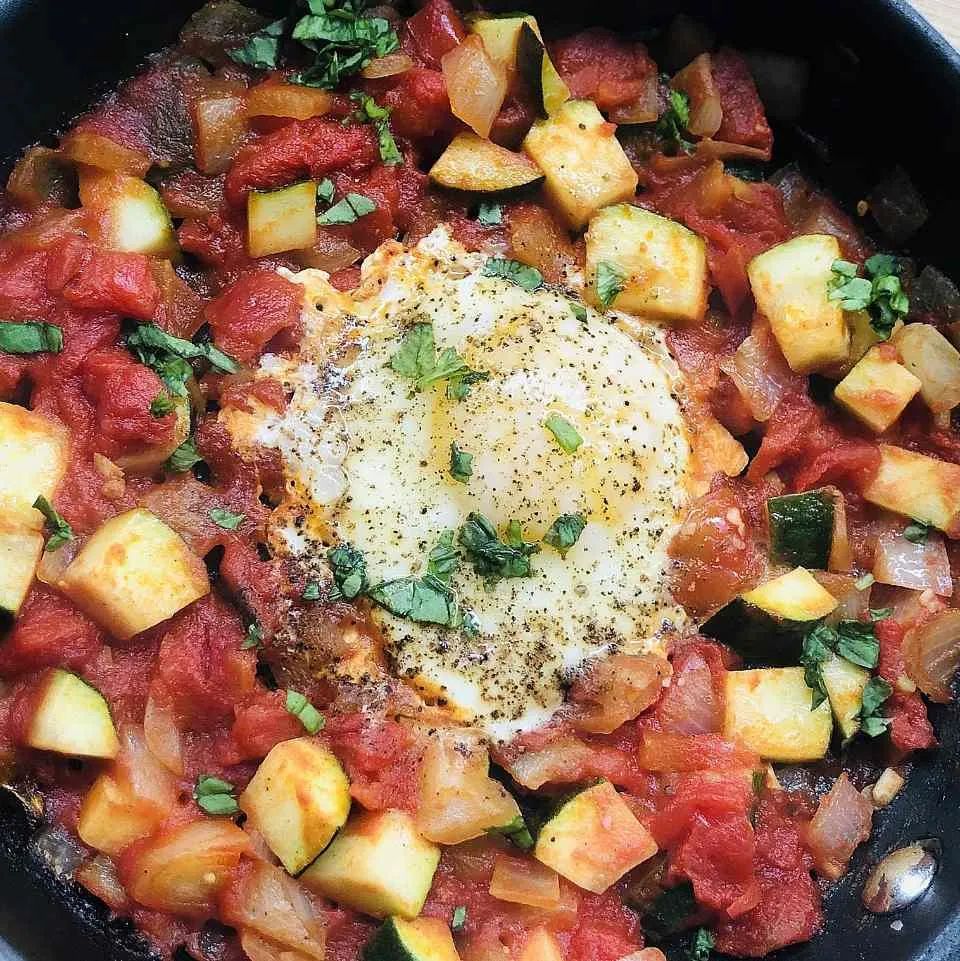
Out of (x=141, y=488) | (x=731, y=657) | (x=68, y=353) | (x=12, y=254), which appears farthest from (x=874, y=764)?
(x=12, y=254)

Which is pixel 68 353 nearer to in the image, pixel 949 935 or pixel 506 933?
pixel 506 933

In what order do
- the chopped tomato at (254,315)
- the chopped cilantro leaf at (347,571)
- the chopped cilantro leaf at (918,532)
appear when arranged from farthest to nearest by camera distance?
the chopped cilantro leaf at (918,532), the chopped tomato at (254,315), the chopped cilantro leaf at (347,571)

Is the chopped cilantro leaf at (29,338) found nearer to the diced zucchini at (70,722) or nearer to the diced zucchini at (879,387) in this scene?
the diced zucchini at (70,722)

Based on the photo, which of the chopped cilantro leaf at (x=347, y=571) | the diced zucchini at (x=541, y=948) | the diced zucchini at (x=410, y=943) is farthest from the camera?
the chopped cilantro leaf at (x=347, y=571)

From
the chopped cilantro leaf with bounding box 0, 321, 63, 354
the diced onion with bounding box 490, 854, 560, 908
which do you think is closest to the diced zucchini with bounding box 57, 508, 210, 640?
the chopped cilantro leaf with bounding box 0, 321, 63, 354

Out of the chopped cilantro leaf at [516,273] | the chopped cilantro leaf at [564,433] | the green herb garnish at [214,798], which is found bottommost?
the green herb garnish at [214,798]

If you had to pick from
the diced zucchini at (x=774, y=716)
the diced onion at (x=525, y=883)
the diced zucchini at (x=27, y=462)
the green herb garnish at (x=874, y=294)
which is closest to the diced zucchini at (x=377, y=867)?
the diced onion at (x=525, y=883)
